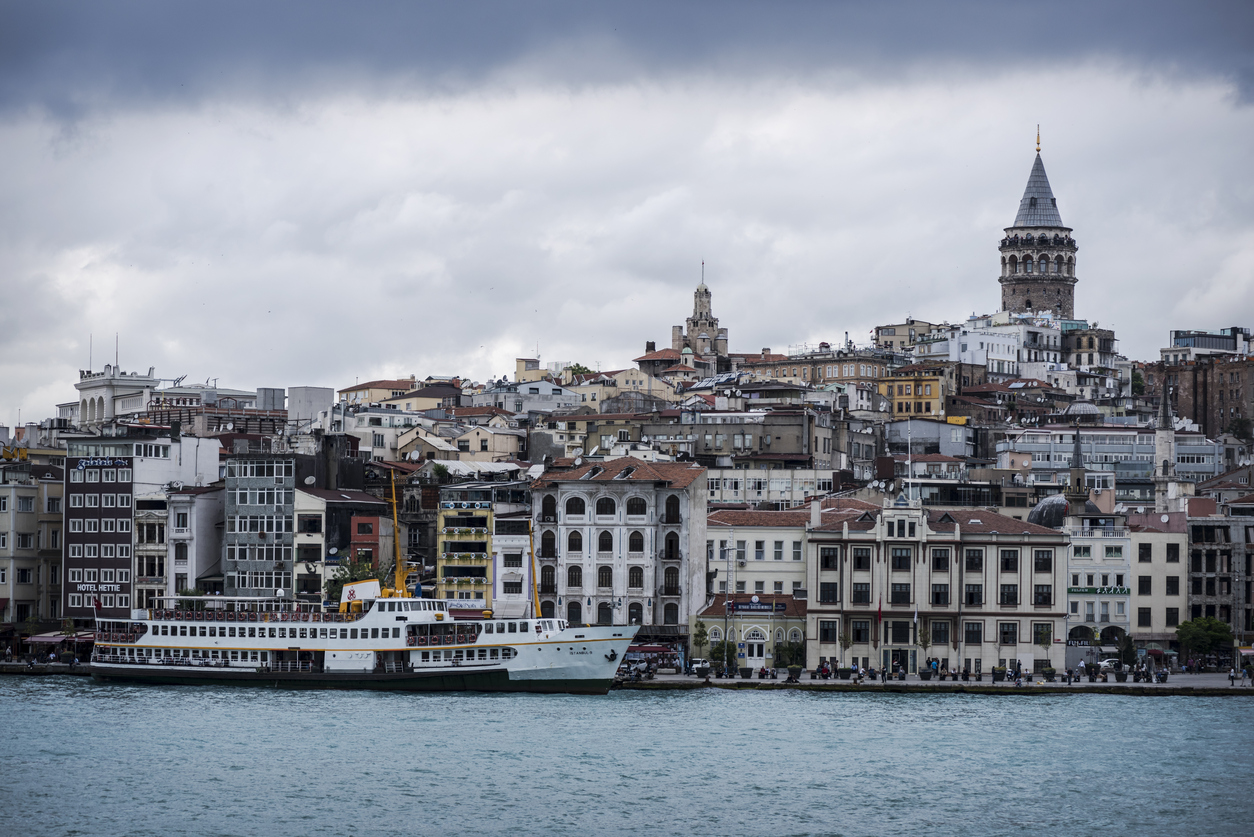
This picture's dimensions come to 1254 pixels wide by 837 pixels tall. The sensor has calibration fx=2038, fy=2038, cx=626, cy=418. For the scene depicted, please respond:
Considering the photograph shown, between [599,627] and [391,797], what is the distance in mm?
25062

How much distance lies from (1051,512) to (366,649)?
34621 millimetres

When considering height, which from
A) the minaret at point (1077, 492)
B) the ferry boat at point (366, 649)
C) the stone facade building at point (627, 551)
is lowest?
the ferry boat at point (366, 649)

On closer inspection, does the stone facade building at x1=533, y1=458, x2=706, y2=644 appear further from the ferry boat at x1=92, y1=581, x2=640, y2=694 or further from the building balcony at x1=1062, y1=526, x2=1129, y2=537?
the building balcony at x1=1062, y1=526, x2=1129, y2=537

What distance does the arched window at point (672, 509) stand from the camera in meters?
94.2

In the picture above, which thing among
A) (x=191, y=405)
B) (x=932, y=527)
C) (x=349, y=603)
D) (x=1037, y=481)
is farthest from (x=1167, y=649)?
(x=191, y=405)

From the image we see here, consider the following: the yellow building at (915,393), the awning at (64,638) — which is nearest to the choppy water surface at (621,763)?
the awning at (64,638)

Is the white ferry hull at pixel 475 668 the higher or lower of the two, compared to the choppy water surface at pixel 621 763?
higher

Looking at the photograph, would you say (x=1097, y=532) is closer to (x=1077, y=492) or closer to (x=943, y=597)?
(x=1077, y=492)

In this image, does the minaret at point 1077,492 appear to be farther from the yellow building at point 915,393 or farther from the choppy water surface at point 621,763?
the yellow building at point 915,393

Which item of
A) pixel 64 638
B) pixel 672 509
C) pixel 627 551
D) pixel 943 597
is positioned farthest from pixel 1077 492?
pixel 64 638

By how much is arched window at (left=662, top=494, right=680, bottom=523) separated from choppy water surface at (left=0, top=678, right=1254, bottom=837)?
36.7 feet

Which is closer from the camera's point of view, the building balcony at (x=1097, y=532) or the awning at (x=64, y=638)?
the awning at (x=64, y=638)

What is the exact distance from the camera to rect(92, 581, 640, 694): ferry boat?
281 feet

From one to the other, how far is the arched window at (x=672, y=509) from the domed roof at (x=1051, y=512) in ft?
58.8
